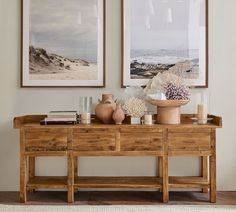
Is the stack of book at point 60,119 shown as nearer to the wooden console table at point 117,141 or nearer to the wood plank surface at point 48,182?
the wooden console table at point 117,141

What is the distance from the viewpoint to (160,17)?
3.66m

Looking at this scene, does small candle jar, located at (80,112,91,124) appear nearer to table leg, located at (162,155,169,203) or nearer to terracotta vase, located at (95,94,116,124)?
terracotta vase, located at (95,94,116,124)

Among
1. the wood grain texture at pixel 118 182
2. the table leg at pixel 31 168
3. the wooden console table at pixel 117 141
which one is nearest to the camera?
the wooden console table at pixel 117 141

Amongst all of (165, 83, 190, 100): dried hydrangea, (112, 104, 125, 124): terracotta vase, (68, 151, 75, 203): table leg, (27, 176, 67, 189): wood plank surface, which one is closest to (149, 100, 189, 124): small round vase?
(165, 83, 190, 100): dried hydrangea

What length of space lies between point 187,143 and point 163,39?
1.04m

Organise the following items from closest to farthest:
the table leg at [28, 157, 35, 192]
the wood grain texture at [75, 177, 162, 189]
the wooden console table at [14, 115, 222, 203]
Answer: the wooden console table at [14, 115, 222, 203] → the wood grain texture at [75, 177, 162, 189] → the table leg at [28, 157, 35, 192]

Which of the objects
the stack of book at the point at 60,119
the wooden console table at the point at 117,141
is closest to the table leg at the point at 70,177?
the wooden console table at the point at 117,141

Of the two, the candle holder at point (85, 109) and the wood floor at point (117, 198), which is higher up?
the candle holder at point (85, 109)

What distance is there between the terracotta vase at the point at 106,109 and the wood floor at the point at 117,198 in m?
0.69

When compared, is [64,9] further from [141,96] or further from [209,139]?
[209,139]

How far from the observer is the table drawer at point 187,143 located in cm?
325

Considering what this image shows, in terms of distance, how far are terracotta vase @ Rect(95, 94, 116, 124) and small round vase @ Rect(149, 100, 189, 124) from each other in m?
0.35

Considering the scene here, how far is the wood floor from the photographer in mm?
3326

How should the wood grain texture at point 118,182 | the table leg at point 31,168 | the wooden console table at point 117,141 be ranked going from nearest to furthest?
the wooden console table at point 117,141
the wood grain texture at point 118,182
the table leg at point 31,168
